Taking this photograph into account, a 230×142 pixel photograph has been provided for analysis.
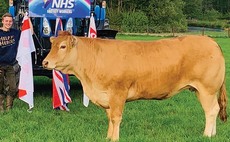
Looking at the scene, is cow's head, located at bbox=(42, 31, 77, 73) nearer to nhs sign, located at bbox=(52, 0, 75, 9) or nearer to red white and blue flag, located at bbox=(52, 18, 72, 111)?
red white and blue flag, located at bbox=(52, 18, 72, 111)

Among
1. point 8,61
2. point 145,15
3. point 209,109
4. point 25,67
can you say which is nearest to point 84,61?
point 209,109

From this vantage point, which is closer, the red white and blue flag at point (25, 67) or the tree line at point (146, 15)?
the red white and blue flag at point (25, 67)

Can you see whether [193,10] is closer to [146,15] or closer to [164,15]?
[164,15]

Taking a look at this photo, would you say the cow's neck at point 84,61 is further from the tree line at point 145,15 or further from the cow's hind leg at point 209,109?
the tree line at point 145,15

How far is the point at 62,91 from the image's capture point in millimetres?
9258

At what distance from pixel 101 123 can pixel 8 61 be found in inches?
90.2

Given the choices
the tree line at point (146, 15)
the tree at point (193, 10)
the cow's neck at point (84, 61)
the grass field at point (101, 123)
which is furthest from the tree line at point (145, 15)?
the cow's neck at point (84, 61)

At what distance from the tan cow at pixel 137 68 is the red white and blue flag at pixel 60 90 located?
222cm

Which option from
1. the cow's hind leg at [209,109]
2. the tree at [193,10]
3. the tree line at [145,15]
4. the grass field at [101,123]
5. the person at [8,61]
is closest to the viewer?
the grass field at [101,123]

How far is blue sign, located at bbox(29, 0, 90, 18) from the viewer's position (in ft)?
32.2

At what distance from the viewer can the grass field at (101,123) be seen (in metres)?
7.02

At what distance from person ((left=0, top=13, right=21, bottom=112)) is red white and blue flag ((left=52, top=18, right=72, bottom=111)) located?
0.76m

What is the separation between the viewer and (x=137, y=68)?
6.95 meters

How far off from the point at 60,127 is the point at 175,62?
221 centimetres
